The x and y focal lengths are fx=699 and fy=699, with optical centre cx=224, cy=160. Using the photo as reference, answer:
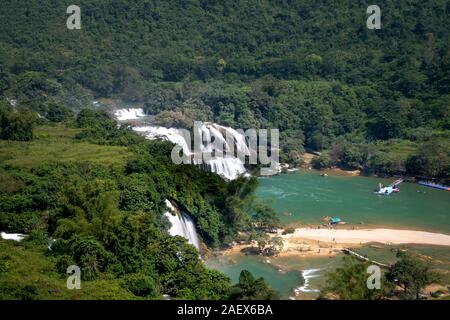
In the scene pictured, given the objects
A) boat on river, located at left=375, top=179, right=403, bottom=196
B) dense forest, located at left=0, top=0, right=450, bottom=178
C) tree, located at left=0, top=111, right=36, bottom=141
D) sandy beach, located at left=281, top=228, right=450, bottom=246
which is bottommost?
sandy beach, located at left=281, top=228, right=450, bottom=246

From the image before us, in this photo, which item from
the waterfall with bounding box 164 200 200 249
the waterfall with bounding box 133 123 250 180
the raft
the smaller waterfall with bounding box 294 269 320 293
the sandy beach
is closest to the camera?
the smaller waterfall with bounding box 294 269 320 293

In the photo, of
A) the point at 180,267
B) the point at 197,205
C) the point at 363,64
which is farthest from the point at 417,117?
the point at 180,267

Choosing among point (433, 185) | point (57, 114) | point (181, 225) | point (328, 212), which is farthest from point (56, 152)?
point (433, 185)

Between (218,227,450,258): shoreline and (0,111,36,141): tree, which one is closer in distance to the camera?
(218,227,450,258): shoreline

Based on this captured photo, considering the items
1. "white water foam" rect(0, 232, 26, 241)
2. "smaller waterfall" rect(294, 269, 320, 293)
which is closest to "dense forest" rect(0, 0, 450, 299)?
"white water foam" rect(0, 232, 26, 241)

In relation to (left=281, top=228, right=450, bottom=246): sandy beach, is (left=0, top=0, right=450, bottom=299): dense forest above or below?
above

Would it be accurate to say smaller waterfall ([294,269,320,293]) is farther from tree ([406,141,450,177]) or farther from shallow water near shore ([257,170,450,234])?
tree ([406,141,450,177])

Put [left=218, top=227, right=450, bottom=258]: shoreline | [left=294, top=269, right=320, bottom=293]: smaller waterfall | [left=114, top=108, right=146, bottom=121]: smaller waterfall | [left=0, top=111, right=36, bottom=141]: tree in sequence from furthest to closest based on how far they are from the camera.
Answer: [left=114, top=108, right=146, bottom=121]: smaller waterfall, [left=0, top=111, right=36, bottom=141]: tree, [left=218, top=227, right=450, bottom=258]: shoreline, [left=294, top=269, right=320, bottom=293]: smaller waterfall
